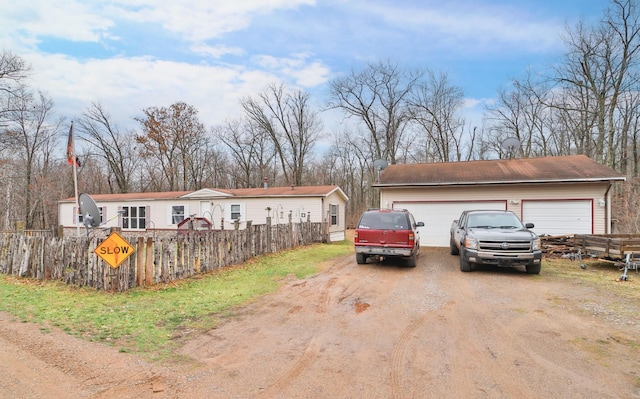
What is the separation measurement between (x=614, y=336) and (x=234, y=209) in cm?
1944

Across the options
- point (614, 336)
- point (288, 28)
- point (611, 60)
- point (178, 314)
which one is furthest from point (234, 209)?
point (611, 60)

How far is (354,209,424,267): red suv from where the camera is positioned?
30.9ft

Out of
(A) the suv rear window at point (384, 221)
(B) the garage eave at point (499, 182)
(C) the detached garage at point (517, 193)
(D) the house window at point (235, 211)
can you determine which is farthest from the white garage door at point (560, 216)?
(D) the house window at point (235, 211)

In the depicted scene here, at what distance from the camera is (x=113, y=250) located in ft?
Answer: 23.1

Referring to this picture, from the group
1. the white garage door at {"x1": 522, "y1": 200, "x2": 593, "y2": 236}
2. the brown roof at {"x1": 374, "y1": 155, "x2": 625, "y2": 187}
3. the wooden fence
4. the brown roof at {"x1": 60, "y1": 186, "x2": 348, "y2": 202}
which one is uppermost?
the brown roof at {"x1": 374, "y1": 155, "x2": 625, "y2": 187}

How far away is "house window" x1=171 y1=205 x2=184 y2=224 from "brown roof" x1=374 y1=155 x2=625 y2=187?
44.9 feet

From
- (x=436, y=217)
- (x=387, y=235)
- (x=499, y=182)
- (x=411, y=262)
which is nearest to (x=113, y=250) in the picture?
(x=387, y=235)

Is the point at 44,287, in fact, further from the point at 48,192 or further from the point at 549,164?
the point at 48,192

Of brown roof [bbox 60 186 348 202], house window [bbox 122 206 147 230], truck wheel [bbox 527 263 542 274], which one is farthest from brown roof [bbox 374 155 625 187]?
house window [bbox 122 206 147 230]

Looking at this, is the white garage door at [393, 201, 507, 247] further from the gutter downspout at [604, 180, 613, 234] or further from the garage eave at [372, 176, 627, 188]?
the gutter downspout at [604, 180, 613, 234]

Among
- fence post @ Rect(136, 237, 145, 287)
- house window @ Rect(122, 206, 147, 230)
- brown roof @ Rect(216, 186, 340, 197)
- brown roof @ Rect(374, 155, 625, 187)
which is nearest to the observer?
fence post @ Rect(136, 237, 145, 287)

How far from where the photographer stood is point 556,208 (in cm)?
1330

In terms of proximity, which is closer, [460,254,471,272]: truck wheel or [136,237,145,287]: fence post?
[136,237,145,287]: fence post

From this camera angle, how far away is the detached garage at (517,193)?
1285 centimetres
